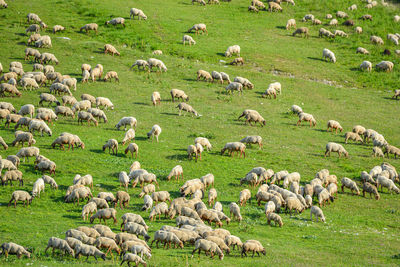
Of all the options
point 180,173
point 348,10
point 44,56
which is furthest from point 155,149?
point 348,10

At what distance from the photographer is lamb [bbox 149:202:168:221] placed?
966 inches

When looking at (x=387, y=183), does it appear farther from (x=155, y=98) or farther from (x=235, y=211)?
(x=155, y=98)

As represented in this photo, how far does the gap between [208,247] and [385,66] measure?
4579 centimetres

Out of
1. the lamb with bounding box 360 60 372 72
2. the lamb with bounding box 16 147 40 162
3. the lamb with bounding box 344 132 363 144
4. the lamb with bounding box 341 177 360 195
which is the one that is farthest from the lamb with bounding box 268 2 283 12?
the lamb with bounding box 16 147 40 162

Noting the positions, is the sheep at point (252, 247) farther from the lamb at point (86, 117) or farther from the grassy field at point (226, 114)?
the lamb at point (86, 117)

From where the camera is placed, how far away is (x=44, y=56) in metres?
50.1

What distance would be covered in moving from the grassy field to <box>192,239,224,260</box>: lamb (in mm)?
408

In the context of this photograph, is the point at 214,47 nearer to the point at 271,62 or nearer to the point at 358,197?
the point at 271,62

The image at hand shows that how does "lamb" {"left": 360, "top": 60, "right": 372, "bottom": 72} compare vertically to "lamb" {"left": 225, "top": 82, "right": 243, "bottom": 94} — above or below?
above

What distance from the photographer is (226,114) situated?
1751 inches

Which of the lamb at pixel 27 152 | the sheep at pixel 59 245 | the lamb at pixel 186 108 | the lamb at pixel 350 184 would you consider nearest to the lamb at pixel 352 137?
the lamb at pixel 350 184

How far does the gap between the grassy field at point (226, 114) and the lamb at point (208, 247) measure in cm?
41

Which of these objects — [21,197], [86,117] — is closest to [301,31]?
[86,117]

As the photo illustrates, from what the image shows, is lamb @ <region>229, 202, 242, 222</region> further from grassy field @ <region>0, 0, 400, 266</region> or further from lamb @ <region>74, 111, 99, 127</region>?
lamb @ <region>74, 111, 99, 127</region>
